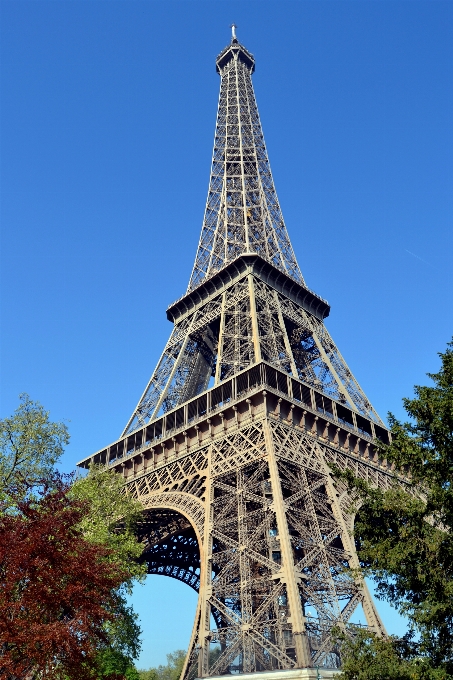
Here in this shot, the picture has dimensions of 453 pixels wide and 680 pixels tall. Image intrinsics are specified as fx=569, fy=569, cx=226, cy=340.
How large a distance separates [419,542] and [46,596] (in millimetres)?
10391

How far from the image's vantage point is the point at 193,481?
104 feet

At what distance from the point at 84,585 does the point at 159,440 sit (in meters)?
19.5

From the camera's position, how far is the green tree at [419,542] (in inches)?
600

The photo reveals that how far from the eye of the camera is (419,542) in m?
16.2

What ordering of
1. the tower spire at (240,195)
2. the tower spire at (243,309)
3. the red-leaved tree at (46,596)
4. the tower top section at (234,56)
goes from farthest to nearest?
the tower top section at (234,56) < the tower spire at (240,195) < the tower spire at (243,309) < the red-leaved tree at (46,596)

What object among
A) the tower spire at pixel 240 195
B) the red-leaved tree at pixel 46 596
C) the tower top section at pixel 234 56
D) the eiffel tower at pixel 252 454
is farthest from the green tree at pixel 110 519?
the tower top section at pixel 234 56

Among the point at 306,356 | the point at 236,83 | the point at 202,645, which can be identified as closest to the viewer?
the point at 202,645

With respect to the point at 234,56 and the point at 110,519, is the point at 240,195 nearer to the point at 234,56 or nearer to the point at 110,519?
the point at 234,56

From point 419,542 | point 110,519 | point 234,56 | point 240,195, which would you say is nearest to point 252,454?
point 110,519

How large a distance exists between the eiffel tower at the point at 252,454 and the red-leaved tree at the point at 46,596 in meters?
7.78

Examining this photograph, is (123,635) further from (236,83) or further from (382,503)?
(236,83)

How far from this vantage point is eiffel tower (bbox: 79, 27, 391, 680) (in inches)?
886

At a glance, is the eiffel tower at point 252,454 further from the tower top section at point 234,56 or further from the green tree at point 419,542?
the tower top section at point 234,56

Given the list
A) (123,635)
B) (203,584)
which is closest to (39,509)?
(203,584)
